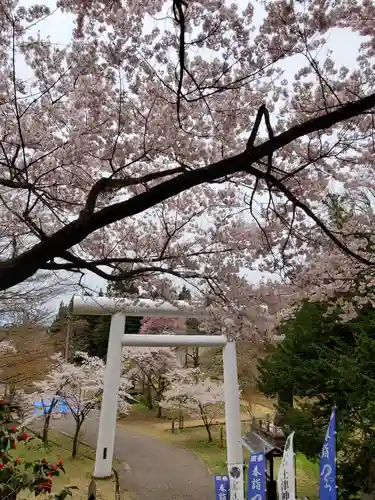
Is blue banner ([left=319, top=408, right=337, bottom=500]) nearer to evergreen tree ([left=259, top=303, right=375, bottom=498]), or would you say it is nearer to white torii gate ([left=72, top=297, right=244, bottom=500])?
evergreen tree ([left=259, top=303, right=375, bottom=498])

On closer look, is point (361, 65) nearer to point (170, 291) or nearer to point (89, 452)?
point (170, 291)

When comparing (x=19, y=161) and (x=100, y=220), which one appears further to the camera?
(x=19, y=161)

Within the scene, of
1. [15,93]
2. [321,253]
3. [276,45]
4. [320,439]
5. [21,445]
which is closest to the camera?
[15,93]

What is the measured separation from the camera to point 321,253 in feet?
11.0

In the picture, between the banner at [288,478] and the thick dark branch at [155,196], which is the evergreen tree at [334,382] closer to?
the banner at [288,478]

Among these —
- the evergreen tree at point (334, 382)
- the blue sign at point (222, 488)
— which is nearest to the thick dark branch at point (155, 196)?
the evergreen tree at point (334, 382)

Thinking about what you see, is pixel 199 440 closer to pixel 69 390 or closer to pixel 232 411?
pixel 69 390

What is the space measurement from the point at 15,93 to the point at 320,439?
6574 mm

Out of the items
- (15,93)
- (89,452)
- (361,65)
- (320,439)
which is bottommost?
(89,452)

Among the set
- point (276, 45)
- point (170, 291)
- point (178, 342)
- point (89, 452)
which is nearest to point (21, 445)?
point (89, 452)

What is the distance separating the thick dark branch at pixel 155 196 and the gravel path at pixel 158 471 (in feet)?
23.5

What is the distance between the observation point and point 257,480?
17.5ft

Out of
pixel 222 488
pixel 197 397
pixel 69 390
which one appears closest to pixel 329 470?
pixel 222 488

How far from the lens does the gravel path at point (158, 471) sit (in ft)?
26.9
